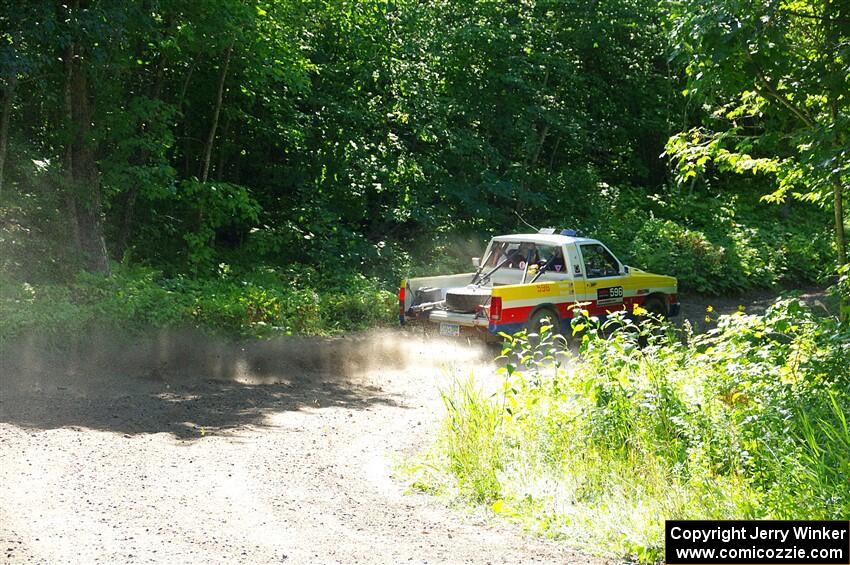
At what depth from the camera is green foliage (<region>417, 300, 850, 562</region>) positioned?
6434mm

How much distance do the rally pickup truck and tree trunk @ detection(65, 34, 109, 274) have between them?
5.36 metres

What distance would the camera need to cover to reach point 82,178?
1623 centimetres

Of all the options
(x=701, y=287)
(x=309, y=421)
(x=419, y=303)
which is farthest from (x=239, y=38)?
(x=701, y=287)

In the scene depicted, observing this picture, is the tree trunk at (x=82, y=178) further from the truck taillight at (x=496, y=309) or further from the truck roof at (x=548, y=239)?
the truck roof at (x=548, y=239)

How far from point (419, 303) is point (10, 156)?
24.0 feet

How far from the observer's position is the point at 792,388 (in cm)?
786

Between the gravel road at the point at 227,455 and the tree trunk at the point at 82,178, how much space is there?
9.77 feet

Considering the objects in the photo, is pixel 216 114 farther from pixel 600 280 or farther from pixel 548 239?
pixel 600 280

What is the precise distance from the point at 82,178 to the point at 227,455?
9.04 m

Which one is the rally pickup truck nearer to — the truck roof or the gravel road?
the truck roof

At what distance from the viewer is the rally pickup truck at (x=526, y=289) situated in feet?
47.1

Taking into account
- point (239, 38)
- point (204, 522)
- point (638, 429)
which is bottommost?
point (204, 522)

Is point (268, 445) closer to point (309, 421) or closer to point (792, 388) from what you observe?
point (309, 421)

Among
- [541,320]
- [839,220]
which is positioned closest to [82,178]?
[541,320]
